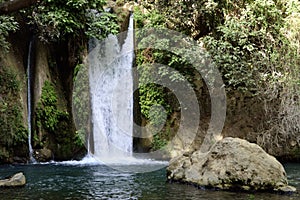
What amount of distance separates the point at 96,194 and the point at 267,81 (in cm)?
928

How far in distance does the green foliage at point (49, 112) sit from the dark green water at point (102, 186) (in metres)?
2.29

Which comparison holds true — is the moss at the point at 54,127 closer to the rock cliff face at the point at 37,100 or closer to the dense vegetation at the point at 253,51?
the rock cliff face at the point at 37,100

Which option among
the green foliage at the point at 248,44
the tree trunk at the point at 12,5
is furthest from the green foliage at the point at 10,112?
the tree trunk at the point at 12,5

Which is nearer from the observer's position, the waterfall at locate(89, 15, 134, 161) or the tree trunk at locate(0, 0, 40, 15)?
the tree trunk at locate(0, 0, 40, 15)

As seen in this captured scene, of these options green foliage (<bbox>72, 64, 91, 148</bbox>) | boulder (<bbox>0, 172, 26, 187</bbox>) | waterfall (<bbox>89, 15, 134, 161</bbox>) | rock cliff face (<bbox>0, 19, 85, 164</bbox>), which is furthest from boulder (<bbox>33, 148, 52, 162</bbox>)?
boulder (<bbox>0, 172, 26, 187</bbox>)

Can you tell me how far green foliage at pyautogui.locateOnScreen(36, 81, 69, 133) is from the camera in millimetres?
14070

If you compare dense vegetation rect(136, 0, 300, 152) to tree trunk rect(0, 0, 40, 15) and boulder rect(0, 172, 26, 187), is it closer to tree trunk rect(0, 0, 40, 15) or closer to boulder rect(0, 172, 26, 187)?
boulder rect(0, 172, 26, 187)

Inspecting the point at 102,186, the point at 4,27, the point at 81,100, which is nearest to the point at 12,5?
the point at 102,186

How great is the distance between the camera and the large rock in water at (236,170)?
8336mm

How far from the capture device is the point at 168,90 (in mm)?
16609

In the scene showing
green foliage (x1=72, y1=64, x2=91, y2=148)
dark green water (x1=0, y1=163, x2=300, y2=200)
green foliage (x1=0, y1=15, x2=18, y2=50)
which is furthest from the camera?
green foliage (x1=72, y1=64, x2=91, y2=148)

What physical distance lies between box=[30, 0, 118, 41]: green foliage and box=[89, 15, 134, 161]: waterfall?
1512 millimetres

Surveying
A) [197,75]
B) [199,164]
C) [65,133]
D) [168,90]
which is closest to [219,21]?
[197,75]

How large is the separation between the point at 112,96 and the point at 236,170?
874cm
